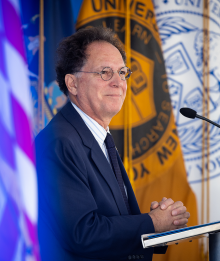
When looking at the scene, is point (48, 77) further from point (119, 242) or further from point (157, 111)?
point (119, 242)

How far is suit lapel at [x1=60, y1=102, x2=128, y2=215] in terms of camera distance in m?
1.17

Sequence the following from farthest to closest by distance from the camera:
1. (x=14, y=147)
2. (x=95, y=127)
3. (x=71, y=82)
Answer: (x=71, y=82) < (x=95, y=127) < (x=14, y=147)

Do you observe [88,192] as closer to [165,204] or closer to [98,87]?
[165,204]

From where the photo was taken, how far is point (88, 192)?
1.02 m

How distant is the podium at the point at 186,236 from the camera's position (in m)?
0.80

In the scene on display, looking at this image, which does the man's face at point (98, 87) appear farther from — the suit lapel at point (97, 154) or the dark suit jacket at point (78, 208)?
the dark suit jacket at point (78, 208)

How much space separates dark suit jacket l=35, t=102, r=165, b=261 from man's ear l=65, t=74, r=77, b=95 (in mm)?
329

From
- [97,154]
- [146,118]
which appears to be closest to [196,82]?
[146,118]

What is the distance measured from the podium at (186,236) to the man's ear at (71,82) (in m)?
0.89

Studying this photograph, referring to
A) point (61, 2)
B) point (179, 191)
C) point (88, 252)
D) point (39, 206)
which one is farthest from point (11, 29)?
point (179, 191)

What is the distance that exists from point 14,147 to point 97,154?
451 mm

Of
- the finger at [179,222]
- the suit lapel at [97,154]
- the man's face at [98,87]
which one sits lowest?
the finger at [179,222]

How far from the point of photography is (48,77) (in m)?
2.66

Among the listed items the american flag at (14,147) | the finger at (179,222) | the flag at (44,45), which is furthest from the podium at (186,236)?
the flag at (44,45)
